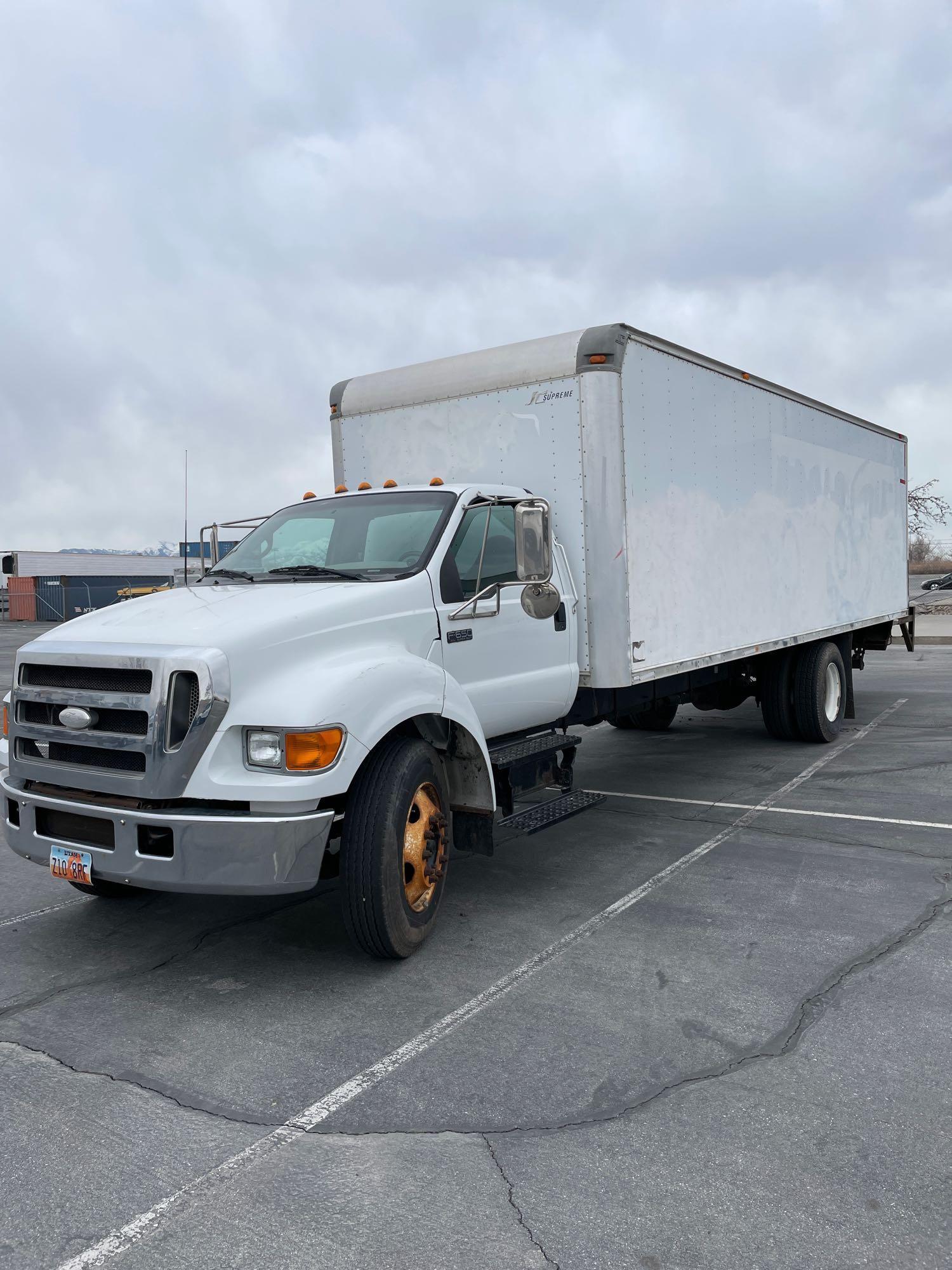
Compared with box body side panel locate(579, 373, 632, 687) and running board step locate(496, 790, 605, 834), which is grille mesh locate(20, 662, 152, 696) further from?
box body side panel locate(579, 373, 632, 687)

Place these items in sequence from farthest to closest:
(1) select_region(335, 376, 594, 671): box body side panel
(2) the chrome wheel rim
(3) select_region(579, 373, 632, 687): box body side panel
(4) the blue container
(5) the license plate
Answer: (4) the blue container
(2) the chrome wheel rim
(1) select_region(335, 376, 594, 671): box body side panel
(3) select_region(579, 373, 632, 687): box body side panel
(5) the license plate

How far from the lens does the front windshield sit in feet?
17.4

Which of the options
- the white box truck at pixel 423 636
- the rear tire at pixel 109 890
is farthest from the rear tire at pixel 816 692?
the rear tire at pixel 109 890

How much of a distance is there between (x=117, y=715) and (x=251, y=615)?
0.70 meters

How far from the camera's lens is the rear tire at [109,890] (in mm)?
5438

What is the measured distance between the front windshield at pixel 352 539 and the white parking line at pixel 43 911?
80.0 inches

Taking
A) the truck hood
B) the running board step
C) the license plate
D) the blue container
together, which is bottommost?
the running board step

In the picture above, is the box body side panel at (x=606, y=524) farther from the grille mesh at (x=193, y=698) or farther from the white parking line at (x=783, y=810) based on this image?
the grille mesh at (x=193, y=698)

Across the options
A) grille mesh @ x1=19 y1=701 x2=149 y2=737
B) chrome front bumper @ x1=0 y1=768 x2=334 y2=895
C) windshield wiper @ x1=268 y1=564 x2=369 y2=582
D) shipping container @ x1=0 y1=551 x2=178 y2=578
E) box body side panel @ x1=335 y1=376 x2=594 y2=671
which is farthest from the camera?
shipping container @ x1=0 y1=551 x2=178 y2=578

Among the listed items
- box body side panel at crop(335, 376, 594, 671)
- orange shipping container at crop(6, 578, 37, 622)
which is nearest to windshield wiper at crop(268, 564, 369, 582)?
box body side panel at crop(335, 376, 594, 671)

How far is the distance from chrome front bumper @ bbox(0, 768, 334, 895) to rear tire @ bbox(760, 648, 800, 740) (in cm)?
700

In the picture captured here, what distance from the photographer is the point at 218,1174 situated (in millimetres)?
3027

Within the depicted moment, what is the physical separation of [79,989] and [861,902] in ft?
13.0

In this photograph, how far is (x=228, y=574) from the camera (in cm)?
558
